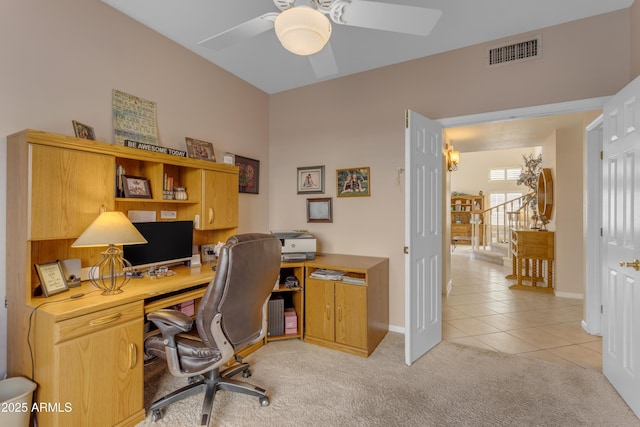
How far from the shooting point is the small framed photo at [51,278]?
1718 millimetres

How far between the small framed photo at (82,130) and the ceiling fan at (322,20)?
48.3 inches

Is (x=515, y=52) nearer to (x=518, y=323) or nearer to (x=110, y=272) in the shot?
(x=518, y=323)

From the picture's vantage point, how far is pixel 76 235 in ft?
5.96

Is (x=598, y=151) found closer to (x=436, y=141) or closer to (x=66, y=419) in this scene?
(x=436, y=141)

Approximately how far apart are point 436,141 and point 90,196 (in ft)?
9.34

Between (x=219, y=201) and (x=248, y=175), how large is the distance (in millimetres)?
813

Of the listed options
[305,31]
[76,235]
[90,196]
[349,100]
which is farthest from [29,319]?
[349,100]

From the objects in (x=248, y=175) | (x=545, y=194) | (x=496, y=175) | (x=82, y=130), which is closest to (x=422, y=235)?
(x=248, y=175)

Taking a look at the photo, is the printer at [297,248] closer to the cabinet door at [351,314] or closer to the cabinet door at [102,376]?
the cabinet door at [351,314]

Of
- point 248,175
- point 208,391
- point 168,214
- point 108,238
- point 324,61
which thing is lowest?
point 208,391

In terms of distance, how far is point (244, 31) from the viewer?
1730 mm

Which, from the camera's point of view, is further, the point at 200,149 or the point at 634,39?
the point at 200,149

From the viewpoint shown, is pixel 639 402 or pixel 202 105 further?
pixel 202 105

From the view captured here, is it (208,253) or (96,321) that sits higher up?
(208,253)
